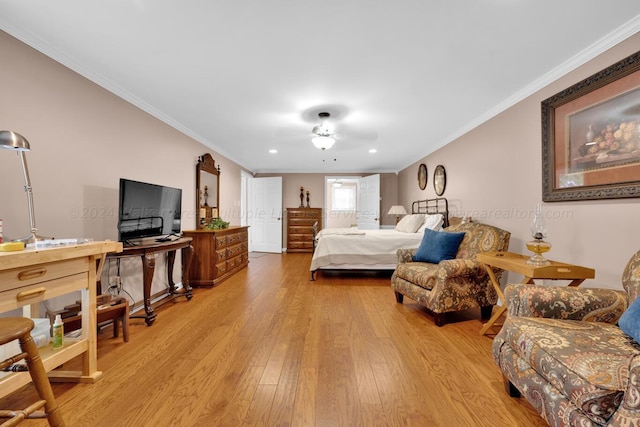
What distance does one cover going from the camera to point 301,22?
1706 mm

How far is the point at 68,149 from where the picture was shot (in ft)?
7.05

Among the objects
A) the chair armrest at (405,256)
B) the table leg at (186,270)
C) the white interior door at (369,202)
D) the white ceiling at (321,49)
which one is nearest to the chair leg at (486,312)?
the chair armrest at (405,256)

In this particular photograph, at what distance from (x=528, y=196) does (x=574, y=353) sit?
6.59 feet

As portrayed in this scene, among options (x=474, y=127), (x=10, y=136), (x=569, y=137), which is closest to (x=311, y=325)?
(x=10, y=136)

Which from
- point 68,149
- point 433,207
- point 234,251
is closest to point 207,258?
point 234,251

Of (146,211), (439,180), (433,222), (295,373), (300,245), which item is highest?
(439,180)

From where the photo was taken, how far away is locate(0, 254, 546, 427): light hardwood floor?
138 centimetres

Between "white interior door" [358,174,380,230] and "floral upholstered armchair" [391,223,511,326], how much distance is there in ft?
13.0

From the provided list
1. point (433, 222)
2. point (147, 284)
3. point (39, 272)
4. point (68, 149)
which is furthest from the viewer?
point (433, 222)

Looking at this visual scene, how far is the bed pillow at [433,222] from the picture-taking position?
13.3ft

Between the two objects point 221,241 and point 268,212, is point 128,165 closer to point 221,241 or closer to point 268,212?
point 221,241

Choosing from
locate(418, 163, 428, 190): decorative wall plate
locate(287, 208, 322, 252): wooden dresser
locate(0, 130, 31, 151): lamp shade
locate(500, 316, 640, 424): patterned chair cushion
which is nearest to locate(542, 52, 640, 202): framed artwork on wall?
locate(500, 316, 640, 424): patterned chair cushion

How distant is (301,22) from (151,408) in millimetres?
2429

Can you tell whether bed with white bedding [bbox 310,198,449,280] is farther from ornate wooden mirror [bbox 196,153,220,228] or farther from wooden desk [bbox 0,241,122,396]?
wooden desk [bbox 0,241,122,396]
